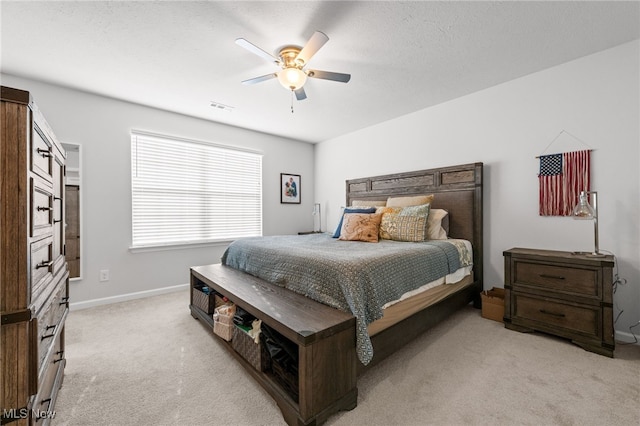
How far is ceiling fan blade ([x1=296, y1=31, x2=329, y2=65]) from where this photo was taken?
1.78m

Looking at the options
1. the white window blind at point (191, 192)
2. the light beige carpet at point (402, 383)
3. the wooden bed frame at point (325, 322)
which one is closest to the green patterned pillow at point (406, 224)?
the wooden bed frame at point (325, 322)

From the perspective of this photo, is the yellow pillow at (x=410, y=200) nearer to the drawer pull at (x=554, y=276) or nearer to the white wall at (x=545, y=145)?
the white wall at (x=545, y=145)

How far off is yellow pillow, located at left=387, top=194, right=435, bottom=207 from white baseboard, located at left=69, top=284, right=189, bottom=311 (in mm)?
3064

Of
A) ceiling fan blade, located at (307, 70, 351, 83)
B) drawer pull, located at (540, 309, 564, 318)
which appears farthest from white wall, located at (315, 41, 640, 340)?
ceiling fan blade, located at (307, 70, 351, 83)

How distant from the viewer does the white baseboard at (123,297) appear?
9.93 feet

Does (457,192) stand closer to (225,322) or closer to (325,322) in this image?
(325,322)

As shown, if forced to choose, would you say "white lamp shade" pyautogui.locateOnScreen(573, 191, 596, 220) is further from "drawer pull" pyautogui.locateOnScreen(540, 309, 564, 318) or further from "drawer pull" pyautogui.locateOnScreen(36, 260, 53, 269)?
"drawer pull" pyautogui.locateOnScreen(36, 260, 53, 269)

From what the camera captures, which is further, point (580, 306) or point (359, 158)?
point (359, 158)

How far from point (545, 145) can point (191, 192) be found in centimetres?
426

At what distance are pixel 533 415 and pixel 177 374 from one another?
6.91 feet

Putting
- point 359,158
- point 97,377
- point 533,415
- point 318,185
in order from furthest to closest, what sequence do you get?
point 318,185 < point 359,158 < point 97,377 < point 533,415

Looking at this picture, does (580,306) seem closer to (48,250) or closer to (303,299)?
(303,299)

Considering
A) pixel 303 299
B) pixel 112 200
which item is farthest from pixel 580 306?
pixel 112 200

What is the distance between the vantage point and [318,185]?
5.30m
